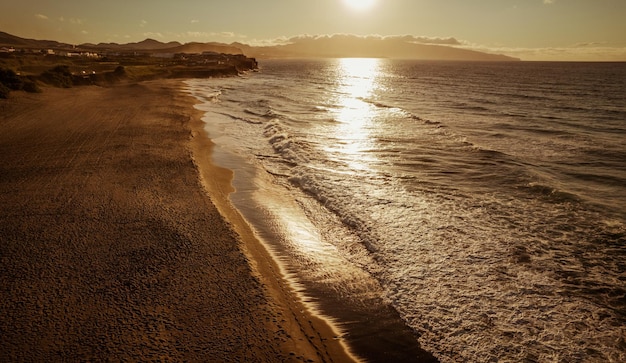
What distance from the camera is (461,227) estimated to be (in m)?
9.70

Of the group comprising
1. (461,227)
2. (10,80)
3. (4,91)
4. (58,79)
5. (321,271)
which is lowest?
(321,271)

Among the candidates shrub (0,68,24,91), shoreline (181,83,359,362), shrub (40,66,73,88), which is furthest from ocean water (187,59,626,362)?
shrub (40,66,73,88)

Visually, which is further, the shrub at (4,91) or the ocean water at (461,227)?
the shrub at (4,91)

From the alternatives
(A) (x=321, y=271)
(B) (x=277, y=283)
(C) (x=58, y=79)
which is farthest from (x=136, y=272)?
(C) (x=58, y=79)

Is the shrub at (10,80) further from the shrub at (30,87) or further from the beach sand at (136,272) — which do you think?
the beach sand at (136,272)

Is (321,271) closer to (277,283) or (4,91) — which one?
(277,283)

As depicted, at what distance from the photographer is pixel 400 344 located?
570 cm

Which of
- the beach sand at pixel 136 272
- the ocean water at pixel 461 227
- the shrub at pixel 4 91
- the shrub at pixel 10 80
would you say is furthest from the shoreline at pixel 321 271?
the shrub at pixel 10 80

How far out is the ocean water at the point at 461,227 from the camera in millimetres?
6164

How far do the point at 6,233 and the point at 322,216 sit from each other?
26.3ft

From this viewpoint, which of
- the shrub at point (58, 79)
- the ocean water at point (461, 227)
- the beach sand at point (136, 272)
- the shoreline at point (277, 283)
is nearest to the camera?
the beach sand at point (136, 272)

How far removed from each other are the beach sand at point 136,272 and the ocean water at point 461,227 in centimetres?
138

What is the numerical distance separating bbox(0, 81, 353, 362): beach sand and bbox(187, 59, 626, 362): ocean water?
1.38 metres

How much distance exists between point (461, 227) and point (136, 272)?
8.40m
